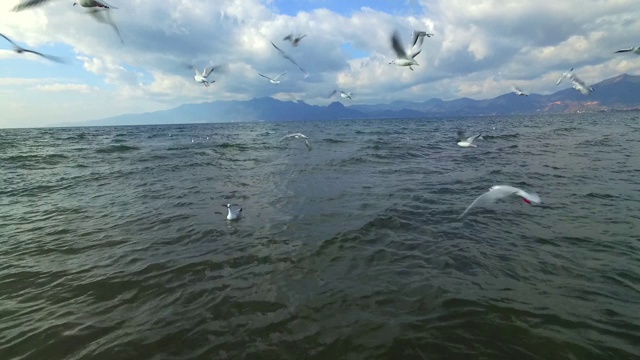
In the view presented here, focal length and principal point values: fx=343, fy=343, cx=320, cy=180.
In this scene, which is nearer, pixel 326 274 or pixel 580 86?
pixel 326 274

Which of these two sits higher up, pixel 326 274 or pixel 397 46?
pixel 397 46

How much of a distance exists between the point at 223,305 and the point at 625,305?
579 centimetres

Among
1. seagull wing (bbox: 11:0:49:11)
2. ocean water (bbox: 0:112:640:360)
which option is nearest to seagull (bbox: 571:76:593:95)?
ocean water (bbox: 0:112:640:360)

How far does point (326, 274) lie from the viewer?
20.0ft

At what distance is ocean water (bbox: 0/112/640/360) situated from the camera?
4.30m

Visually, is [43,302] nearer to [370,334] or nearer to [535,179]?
[370,334]

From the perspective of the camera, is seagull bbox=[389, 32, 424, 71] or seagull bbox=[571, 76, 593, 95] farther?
seagull bbox=[571, 76, 593, 95]

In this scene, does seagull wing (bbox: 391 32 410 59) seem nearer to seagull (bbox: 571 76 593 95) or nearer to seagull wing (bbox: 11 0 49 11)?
seagull wing (bbox: 11 0 49 11)

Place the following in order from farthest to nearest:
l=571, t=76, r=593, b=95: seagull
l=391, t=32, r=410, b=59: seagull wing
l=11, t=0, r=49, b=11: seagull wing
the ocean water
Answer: l=571, t=76, r=593, b=95: seagull
l=391, t=32, r=410, b=59: seagull wing
l=11, t=0, r=49, b=11: seagull wing
the ocean water

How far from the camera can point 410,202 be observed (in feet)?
35.0

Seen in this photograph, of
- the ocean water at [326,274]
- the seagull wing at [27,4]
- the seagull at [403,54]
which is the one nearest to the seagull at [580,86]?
the ocean water at [326,274]

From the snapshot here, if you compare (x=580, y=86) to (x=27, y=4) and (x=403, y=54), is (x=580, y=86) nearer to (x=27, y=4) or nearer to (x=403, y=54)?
(x=403, y=54)

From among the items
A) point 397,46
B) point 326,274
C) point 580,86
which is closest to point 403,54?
point 397,46

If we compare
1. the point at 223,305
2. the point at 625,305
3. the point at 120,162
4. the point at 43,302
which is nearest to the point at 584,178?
the point at 625,305
